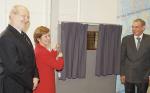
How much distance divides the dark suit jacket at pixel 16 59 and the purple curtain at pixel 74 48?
1237 mm

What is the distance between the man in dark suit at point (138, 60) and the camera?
4016mm

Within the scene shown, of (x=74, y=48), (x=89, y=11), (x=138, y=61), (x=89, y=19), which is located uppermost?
(x=89, y=11)

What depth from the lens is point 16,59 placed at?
2764 millimetres

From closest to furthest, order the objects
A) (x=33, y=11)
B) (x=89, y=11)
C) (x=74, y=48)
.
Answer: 1. (x=33, y=11)
2. (x=74, y=48)
3. (x=89, y=11)

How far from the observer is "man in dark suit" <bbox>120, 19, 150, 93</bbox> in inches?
158

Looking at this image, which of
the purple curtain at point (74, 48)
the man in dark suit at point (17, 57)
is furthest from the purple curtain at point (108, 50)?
the man in dark suit at point (17, 57)

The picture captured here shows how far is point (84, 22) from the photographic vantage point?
4.45m

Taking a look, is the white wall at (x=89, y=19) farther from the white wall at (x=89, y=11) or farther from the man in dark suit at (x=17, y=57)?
the man in dark suit at (x=17, y=57)

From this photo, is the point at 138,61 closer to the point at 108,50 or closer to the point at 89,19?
the point at 108,50

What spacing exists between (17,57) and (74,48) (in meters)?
1.59

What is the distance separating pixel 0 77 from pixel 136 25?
2.06m

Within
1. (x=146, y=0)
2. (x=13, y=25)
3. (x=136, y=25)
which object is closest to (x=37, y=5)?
(x=13, y=25)

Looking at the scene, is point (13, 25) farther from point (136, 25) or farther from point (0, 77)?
point (136, 25)

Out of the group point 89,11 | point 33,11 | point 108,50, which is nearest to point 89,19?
point 89,11
